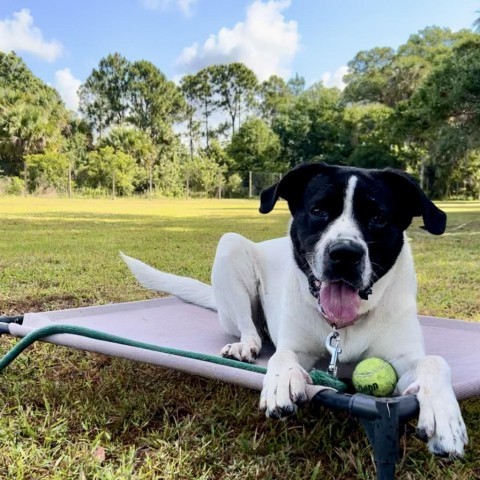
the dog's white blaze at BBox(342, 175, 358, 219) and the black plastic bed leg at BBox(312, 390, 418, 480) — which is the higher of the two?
the dog's white blaze at BBox(342, 175, 358, 219)

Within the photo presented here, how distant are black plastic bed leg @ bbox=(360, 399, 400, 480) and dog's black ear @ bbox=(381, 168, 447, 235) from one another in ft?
2.82

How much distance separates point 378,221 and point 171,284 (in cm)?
192

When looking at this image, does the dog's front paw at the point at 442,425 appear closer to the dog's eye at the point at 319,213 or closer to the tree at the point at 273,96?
the dog's eye at the point at 319,213

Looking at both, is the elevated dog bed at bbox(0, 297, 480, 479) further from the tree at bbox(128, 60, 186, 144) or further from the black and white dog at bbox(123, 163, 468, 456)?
the tree at bbox(128, 60, 186, 144)

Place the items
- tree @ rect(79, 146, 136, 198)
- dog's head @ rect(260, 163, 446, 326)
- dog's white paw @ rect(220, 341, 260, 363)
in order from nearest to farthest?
1. dog's head @ rect(260, 163, 446, 326)
2. dog's white paw @ rect(220, 341, 260, 363)
3. tree @ rect(79, 146, 136, 198)

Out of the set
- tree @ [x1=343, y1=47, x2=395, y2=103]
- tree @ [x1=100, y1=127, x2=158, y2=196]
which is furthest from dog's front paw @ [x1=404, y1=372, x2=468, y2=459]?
tree @ [x1=343, y1=47, x2=395, y2=103]

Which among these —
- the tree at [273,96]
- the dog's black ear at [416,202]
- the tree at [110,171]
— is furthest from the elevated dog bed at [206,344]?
the tree at [273,96]

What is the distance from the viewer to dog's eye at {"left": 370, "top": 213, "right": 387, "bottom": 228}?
7.66 ft

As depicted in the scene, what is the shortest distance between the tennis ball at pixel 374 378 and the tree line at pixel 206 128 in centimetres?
2610

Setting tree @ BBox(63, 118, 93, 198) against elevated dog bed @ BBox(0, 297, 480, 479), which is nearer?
elevated dog bed @ BBox(0, 297, 480, 479)

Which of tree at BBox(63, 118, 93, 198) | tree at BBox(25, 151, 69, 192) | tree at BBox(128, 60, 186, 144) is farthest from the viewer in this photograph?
tree at BBox(128, 60, 186, 144)

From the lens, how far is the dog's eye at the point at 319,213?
93.9 inches

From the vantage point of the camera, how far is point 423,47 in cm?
4628

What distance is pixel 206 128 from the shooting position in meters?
49.9
